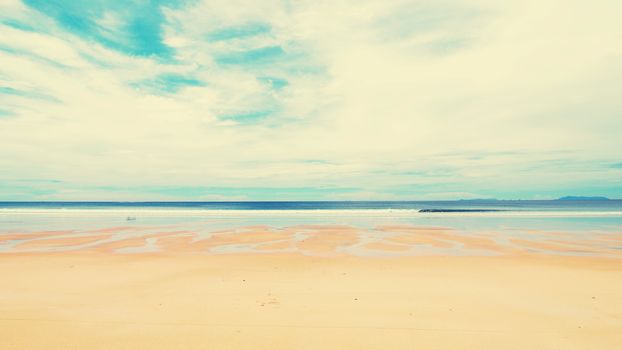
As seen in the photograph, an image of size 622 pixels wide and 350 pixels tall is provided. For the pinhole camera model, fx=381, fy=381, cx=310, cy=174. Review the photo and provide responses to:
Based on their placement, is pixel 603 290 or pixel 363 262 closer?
pixel 603 290

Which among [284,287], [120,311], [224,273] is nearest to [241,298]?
[284,287]

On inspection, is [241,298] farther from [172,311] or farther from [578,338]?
[578,338]

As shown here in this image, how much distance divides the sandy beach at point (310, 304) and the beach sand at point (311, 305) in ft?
0.10

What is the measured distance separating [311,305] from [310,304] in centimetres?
8

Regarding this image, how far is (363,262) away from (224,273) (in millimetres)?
5241

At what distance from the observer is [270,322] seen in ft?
23.6

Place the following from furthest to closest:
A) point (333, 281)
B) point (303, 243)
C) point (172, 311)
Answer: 1. point (303, 243)
2. point (333, 281)
3. point (172, 311)

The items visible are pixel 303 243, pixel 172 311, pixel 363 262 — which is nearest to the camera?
pixel 172 311

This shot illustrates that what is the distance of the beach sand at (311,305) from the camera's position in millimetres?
6379

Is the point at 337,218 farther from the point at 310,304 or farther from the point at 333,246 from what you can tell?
the point at 310,304

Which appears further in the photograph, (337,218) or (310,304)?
(337,218)

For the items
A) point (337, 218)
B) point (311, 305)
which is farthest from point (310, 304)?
point (337, 218)

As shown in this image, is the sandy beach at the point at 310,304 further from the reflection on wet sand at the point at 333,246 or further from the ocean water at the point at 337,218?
the ocean water at the point at 337,218

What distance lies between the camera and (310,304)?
27.5 feet
